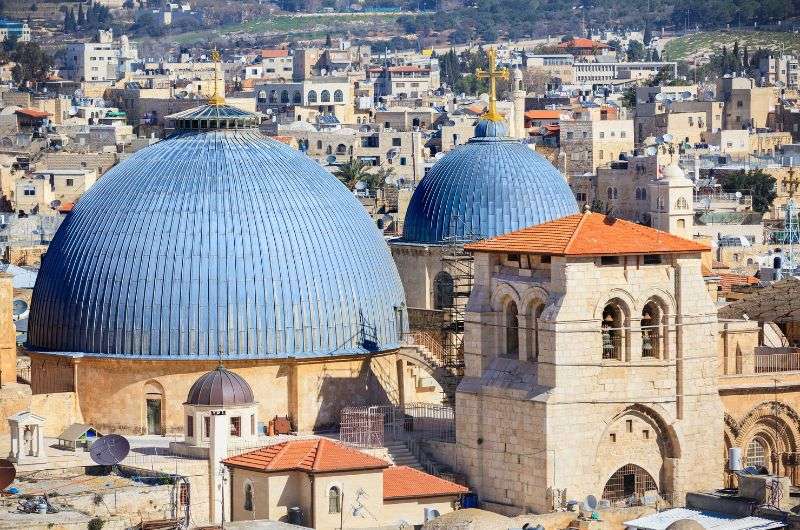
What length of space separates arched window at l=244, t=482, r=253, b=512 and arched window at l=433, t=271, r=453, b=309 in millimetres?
13527

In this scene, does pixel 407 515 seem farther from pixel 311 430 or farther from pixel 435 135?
pixel 435 135

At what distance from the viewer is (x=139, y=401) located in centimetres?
5747

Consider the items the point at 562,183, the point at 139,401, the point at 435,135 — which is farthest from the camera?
the point at 435,135

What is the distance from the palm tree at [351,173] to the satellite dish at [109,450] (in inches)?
2011

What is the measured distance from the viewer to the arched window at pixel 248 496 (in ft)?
171

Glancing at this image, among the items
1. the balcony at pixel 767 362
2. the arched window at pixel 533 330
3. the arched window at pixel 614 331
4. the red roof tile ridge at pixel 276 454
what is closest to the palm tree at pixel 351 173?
the balcony at pixel 767 362

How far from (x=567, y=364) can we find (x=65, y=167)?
73.2 metres

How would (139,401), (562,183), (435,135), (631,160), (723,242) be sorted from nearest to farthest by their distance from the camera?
1. (139,401)
2. (562,183)
3. (723,242)
4. (631,160)
5. (435,135)

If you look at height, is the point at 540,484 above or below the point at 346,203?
below

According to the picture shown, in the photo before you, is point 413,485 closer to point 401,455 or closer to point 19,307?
point 401,455

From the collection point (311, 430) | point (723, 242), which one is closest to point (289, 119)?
point (723, 242)

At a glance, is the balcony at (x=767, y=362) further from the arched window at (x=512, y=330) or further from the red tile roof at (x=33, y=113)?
the red tile roof at (x=33, y=113)

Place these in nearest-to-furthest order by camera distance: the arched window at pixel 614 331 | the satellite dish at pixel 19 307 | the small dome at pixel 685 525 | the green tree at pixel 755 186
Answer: the small dome at pixel 685 525, the arched window at pixel 614 331, the satellite dish at pixel 19 307, the green tree at pixel 755 186

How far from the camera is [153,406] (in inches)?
2263
